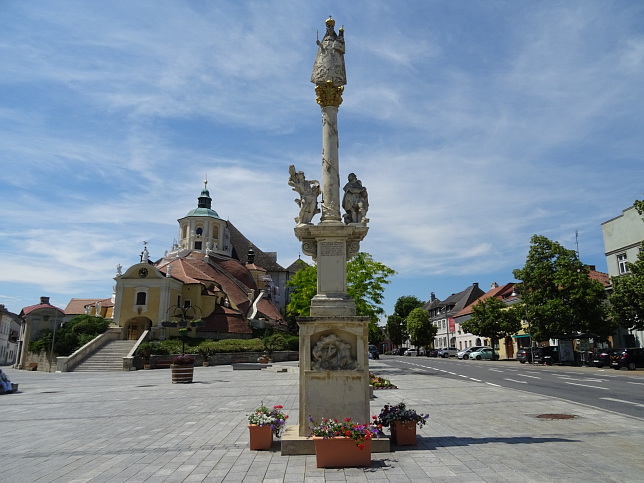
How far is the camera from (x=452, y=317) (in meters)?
79.8

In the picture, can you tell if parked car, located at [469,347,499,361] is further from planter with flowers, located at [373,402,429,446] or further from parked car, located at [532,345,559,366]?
planter with flowers, located at [373,402,429,446]

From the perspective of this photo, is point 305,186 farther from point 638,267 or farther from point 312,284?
point 638,267

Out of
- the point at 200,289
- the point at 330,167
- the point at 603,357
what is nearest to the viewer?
the point at 330,167

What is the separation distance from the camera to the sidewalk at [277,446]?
252 inches

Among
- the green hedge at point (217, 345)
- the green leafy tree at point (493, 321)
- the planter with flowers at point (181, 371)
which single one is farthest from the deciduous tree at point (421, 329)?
the planter with flowers at point (181, 371)

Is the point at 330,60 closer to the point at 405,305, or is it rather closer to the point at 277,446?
the point at 277,446

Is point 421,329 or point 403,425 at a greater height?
point 421,329

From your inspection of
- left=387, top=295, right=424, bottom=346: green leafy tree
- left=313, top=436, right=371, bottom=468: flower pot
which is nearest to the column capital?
left=313, top=436, right=371, bottom=468: flower pot

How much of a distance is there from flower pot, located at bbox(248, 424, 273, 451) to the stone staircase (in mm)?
31566

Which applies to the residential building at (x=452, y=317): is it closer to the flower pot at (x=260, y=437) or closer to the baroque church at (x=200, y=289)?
the baroque church at (x=200, y=289)

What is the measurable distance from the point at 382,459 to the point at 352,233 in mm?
3850

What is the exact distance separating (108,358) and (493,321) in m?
38.1

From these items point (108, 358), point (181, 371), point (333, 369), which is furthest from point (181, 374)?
point (108, 358)

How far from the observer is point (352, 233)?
349 inches
